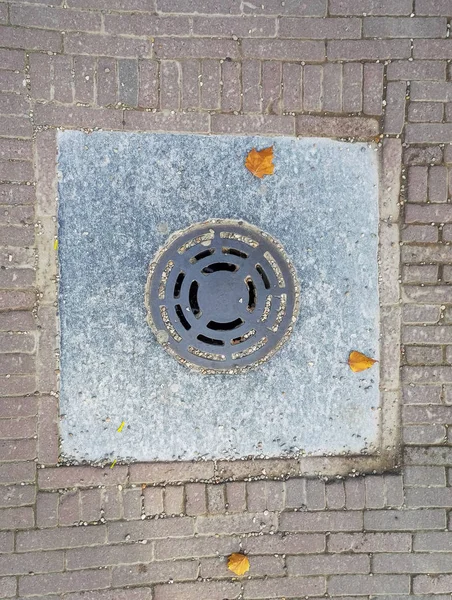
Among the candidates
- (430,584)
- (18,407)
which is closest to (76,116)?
(18,407)

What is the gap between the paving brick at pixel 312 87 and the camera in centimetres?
275

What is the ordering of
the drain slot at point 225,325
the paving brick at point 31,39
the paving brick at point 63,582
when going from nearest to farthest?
the paving brick at point 31,39 → the paving brick at point 63,582 → the drain slot at point 225,325

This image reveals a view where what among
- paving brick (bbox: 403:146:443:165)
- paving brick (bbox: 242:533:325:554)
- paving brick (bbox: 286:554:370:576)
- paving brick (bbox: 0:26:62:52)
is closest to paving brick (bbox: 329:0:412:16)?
paving brick (bbox: 403:146:443:165)

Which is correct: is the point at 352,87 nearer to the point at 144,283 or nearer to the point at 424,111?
the point at 424,111

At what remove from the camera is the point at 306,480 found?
284 centimetres

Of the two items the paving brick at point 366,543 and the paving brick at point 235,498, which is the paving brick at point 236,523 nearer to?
the paving brick at point 235,498

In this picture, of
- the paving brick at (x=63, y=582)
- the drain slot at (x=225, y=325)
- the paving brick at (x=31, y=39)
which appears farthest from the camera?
the drain slot at (x=225, y=325)

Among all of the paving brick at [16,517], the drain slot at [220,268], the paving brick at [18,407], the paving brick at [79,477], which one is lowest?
the paving brick at [16,517]

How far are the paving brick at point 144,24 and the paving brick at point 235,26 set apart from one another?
8cm

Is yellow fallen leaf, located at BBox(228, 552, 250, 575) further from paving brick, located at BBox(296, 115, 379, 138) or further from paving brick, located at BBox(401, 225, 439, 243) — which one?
paving brick, located at BBox(296, 115, 379, 138)

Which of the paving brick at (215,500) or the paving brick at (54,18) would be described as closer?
the paving brick at (54,18)

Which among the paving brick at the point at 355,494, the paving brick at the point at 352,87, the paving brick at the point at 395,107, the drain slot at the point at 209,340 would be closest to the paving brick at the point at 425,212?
the paving brick at the point at 395,107

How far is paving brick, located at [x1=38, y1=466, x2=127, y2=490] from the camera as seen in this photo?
2750 millimetres

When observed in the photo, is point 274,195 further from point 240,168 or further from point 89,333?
point 89,333
